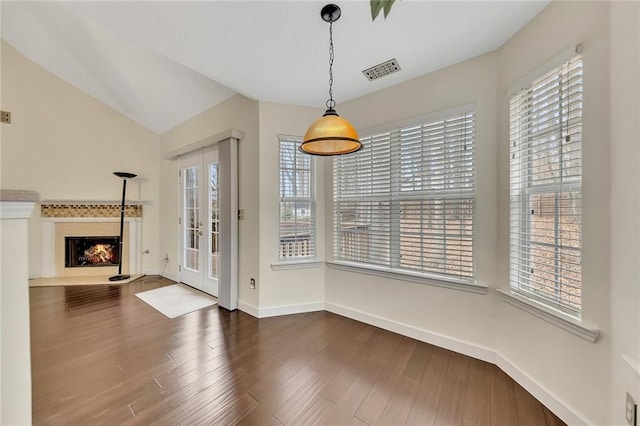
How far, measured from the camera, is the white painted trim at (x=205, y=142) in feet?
10.8

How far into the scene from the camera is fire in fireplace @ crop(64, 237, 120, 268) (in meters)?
4.73

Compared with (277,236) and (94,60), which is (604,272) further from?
(94,60)

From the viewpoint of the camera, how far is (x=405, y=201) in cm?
266

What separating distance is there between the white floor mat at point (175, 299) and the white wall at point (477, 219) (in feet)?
7.04

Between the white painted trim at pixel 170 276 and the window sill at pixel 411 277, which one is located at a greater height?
the window sill at pixel 411 277

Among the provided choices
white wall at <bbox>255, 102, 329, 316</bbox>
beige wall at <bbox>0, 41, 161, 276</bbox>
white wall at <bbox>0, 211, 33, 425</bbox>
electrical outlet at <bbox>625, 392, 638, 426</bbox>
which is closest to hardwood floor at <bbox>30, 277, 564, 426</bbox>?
white wall at <bbox>255, 102, 329, 316</bbox>

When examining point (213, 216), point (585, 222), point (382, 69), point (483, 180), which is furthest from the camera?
point (213, 216)

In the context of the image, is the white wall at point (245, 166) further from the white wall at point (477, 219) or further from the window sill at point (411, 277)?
the white wall at point (477, 219)

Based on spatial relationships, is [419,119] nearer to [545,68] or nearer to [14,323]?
[545,68]

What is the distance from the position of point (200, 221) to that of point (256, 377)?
2.85 meters

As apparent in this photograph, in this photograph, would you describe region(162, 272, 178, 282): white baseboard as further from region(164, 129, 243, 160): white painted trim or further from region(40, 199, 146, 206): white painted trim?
region(164, 129, 243, 160): white painted trim

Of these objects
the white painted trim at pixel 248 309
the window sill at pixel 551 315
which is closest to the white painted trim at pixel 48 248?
the white painted trim at pixel 248 309

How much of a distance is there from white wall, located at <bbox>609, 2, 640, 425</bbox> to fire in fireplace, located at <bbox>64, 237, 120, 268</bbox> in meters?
6.58

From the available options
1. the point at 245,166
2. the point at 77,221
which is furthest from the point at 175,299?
the point at 77,221
